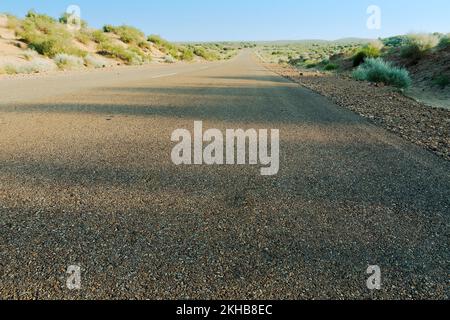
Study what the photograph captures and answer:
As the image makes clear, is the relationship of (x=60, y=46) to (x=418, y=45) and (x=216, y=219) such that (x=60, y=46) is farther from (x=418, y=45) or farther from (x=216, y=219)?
(x=216, y=219)

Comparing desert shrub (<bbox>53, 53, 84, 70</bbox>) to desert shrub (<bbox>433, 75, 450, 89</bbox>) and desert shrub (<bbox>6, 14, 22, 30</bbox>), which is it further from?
desert shrub (<bbox>433, 75, 450, 89</bbox>)

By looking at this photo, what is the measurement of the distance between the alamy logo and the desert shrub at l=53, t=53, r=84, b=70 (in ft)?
57.1

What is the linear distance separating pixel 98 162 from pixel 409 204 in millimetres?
3105

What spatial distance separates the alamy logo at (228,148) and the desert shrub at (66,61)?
685 inches

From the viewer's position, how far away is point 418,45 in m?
20.4

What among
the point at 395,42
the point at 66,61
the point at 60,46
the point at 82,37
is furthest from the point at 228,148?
the point at 395,42

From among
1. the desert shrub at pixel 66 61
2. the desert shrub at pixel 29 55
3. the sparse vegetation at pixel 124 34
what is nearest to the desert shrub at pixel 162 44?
the sparse vegetation at pixel 124 34

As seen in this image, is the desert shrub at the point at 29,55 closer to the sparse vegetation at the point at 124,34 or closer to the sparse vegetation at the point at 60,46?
the sparse vegetation at the point at 60,46

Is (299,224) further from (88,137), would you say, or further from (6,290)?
(88,137)

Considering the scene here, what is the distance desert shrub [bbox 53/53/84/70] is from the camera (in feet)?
66.2

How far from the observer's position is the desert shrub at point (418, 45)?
791 inches

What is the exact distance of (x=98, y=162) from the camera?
3.97 m
